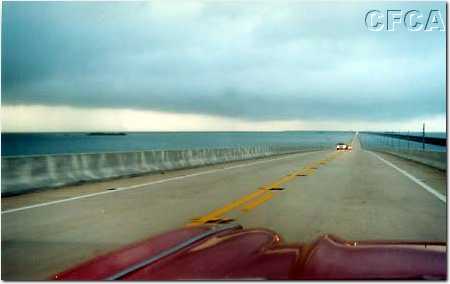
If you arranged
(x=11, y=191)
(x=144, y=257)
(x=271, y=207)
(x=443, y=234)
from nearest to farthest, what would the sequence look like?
1. (x=144, y=257)
2. (x=443, y=234)
3. (x=271, y=207)
4. (x=11, y=191)

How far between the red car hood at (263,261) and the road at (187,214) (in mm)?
2023

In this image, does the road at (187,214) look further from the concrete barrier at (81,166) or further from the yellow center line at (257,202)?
the concrete barrier at (81,166)

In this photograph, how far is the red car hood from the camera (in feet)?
9.90

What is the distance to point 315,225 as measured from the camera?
781cm

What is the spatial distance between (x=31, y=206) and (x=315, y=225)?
20.0 feet

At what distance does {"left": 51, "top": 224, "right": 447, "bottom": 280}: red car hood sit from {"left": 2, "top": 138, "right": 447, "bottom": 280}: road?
2.02 meters

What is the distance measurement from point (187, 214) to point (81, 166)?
8050 millimetres

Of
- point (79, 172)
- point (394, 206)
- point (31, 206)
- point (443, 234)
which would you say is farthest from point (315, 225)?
point (79, 172)

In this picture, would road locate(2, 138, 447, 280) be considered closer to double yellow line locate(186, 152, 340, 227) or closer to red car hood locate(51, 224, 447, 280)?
double yellow line locate(186, 152, 340, 227)

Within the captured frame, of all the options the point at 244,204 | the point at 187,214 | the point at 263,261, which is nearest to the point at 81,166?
the point at 244,204

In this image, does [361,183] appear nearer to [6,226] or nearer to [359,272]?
[6,226]

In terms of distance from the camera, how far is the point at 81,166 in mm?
15922

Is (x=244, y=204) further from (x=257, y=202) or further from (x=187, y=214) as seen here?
(x=187, y=214)

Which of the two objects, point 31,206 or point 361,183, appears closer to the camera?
point 31,206
